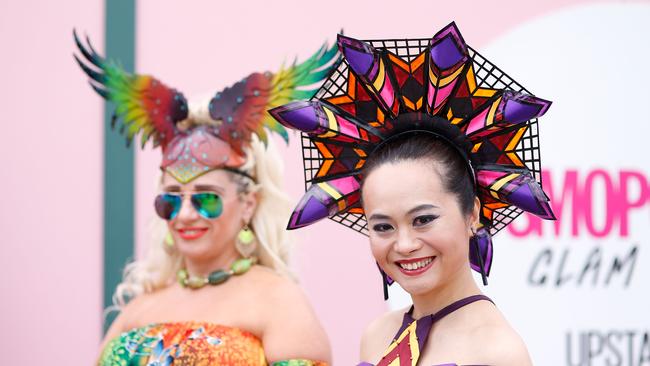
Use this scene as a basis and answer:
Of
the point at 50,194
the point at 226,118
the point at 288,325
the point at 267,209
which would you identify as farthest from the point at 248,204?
the point at 50,194

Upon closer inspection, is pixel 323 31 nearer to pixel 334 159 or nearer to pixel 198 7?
pixel 198 7

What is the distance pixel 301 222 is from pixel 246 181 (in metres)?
1.13

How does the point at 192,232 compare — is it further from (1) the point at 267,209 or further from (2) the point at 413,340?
(2) the point at 413,340

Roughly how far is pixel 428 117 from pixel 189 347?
133 cm

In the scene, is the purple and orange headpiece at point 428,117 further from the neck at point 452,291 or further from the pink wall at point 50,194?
the pink wall at point 50,194

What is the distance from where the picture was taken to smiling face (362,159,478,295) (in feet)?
6.93

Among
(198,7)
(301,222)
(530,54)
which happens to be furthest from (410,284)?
(198,7)

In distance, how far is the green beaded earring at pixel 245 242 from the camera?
3.42m

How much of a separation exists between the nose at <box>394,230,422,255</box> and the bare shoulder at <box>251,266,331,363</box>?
3.56ft

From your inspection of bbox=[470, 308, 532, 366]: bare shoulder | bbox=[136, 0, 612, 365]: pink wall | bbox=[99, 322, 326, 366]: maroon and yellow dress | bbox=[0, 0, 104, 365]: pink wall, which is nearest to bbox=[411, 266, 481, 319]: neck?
bbox=[470, 308, 532, 366]: bare shoulder

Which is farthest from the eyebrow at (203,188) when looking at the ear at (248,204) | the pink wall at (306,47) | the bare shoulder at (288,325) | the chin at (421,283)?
the chin at (421,283)

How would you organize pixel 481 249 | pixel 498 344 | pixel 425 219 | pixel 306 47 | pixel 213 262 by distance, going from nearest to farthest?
pixel 498 344, pixel 425 219, pixel 481 249, pixel 213 262, pixel 306 47

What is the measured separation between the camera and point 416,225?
2.13m

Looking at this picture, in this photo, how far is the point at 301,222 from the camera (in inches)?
92.3
